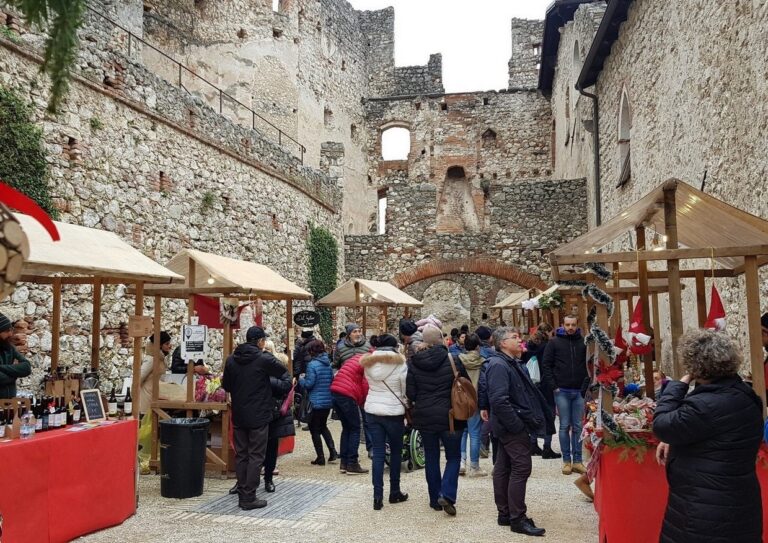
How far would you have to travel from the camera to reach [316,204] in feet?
54.7

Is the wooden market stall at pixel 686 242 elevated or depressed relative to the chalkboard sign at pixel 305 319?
elevated

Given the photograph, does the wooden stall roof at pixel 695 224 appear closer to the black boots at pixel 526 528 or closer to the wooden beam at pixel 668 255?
the wooden beam at pixel 668 255

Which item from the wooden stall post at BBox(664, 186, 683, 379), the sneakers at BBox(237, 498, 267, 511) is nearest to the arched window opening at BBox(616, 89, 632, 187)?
the wooden stall post at BBox(664, 186, 683, 379)

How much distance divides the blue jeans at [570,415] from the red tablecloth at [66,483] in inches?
164

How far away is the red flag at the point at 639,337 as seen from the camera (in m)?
4.68

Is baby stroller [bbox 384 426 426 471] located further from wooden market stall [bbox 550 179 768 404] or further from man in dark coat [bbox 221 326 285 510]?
wooden market stall [bbox 550 179 768 404]

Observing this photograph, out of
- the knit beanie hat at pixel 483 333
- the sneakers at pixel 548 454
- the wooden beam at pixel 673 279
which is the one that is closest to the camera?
the wooden beam at pixel 673 279

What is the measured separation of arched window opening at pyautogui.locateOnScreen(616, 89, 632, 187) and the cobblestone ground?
7149mm

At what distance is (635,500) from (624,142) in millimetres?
9670

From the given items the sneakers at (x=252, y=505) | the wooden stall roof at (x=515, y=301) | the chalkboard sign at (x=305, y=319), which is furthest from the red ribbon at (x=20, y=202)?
the wooden stall roof at (x=515, y=301)

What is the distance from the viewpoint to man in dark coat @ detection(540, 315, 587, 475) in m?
6.59

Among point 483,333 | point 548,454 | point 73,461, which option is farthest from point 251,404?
point 548,454

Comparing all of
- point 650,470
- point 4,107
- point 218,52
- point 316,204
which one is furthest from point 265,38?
point 650,470

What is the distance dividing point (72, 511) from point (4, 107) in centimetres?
516
